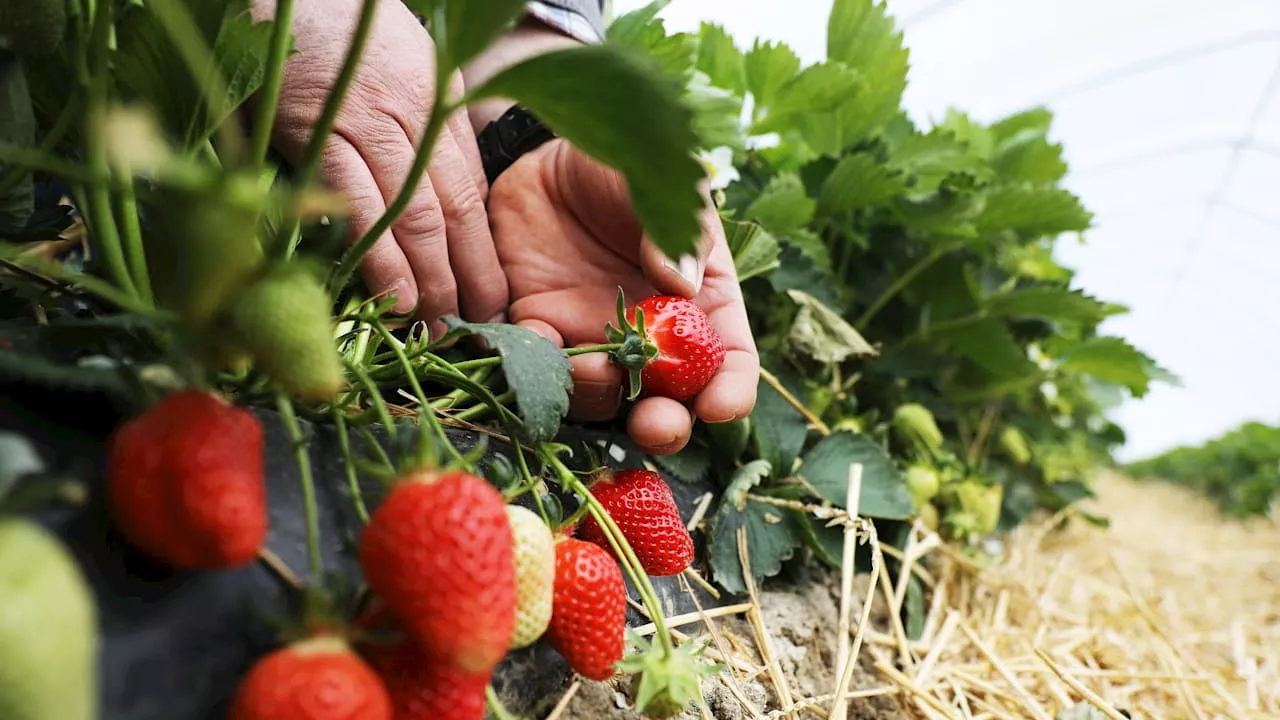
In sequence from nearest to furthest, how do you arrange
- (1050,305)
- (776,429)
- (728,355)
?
(728,355), (776,429), (1050,305)

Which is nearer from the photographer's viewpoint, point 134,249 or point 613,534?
point 134,249

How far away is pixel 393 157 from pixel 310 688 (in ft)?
1.60

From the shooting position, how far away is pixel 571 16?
1054mm

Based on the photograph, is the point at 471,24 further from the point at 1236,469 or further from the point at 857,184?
the point at 1236,469

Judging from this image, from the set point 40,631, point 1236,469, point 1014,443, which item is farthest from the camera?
point 1236,469

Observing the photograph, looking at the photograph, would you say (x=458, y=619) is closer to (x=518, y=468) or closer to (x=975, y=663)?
(x=518, y=468)

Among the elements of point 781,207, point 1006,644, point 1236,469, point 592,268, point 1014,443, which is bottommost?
point 1236,469

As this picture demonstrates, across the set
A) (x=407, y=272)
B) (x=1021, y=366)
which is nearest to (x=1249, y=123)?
(x=1021, y=366)

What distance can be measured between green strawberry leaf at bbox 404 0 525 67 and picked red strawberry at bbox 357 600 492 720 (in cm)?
25

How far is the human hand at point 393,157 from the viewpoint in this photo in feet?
2.19

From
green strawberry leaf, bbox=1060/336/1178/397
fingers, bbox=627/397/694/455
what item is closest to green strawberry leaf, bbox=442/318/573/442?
fingers, bbox=627/397/694/455

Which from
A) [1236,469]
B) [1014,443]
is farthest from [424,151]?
[1236,469]

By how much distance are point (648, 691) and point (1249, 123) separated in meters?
5.70

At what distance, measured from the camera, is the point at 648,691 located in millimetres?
484
